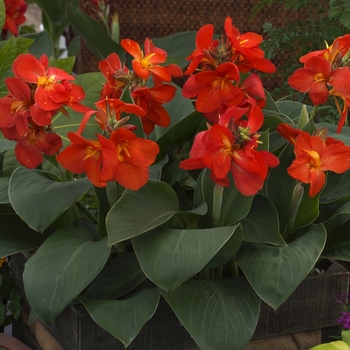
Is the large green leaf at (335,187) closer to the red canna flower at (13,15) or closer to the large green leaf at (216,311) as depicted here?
the large green leaf at (216,311)

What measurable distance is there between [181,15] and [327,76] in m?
1.31

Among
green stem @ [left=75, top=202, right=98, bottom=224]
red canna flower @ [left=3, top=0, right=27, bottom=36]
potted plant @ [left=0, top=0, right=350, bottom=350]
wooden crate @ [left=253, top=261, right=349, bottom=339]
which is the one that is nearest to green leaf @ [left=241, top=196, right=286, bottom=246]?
potted plant @ [left=0, top=0, right=350, bottom=350]

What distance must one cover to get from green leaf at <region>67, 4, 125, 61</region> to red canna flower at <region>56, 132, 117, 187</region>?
121 cm

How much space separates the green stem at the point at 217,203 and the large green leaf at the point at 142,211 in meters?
0.02

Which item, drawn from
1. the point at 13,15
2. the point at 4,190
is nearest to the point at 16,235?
the point at 4,190

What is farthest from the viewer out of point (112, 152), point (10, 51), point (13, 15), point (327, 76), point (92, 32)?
point (92, 32)

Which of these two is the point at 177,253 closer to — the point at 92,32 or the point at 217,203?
the point at 217,203

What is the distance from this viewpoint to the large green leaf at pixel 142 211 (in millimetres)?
723

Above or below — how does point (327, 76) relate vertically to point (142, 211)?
above

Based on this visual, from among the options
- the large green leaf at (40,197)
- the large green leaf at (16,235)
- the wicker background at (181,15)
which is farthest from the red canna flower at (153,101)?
the wicker background at (181,15)

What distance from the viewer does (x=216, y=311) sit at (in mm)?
750

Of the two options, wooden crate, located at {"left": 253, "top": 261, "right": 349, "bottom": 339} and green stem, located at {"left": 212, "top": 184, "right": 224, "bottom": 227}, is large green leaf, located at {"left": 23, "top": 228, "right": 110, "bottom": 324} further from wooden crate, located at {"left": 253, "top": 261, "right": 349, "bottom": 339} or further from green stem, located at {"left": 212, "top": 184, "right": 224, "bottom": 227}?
wooden crate, located at {"left": 253, "top": 261, "right": 349, "bottom": 339}

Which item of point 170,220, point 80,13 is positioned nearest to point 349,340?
point 170,220

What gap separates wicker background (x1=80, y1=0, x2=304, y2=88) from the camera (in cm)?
198
